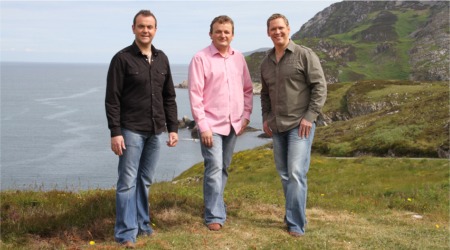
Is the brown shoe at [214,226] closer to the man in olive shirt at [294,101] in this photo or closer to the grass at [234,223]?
the grass at [234,223]

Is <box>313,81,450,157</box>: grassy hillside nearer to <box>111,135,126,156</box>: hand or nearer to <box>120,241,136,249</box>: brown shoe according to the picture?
<box>120,241,136,249</box>: brown shoe

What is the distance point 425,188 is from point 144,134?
12560 millimetres

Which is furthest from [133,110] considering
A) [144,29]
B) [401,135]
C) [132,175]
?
[401,135]

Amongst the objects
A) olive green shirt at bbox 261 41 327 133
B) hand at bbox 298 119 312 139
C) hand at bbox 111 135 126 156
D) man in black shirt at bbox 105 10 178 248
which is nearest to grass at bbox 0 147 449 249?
man in black shirt at bbox 105 10 178 248

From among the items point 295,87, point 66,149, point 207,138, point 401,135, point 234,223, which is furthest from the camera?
point 66,149

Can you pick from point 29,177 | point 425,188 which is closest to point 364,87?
point 29,177

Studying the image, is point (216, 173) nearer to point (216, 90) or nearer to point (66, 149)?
→ point (216, 90)

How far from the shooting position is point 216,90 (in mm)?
8367

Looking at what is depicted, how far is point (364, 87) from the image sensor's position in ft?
308

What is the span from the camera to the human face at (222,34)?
27.0ft

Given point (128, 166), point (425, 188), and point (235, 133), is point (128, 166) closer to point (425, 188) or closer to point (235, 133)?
point (235, 133)

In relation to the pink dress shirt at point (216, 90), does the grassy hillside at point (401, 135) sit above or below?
below

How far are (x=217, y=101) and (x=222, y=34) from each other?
45.7 inches

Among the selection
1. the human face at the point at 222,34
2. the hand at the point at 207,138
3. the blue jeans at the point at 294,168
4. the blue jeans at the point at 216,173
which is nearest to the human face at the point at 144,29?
the human face at the point at 222,34
